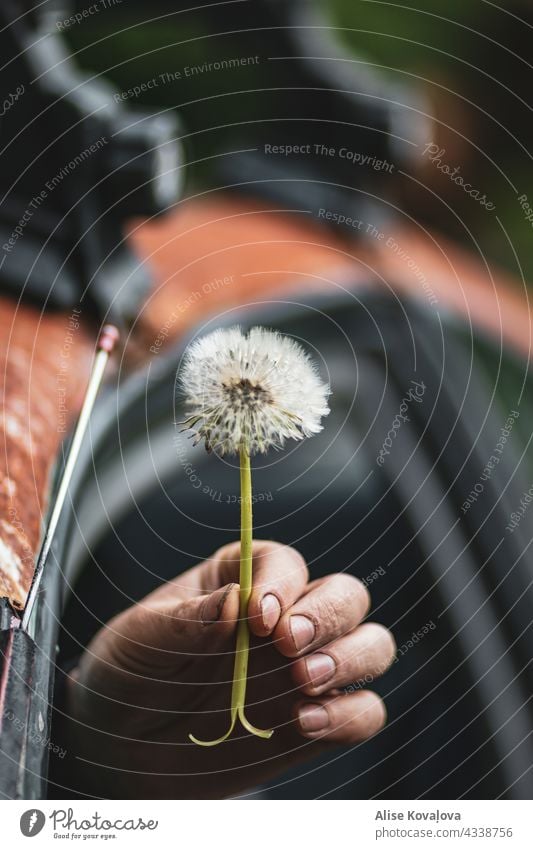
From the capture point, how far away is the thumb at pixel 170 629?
260 mm

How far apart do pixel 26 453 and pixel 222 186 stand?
0.97 ft

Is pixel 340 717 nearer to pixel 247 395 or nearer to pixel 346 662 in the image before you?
pixel 346 662

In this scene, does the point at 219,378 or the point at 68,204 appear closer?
the point at 219,378

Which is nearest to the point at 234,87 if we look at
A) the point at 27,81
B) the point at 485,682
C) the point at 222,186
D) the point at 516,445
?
the point at 222,186

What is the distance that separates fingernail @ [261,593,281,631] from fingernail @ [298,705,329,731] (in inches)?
1.7

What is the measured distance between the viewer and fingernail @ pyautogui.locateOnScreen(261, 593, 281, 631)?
26 centimetres

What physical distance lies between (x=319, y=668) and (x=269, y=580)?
38 mm

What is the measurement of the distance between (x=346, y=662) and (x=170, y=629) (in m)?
0.06

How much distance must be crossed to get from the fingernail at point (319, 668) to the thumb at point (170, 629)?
0.10 ft

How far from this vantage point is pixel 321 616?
277mm

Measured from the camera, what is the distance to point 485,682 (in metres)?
0.41

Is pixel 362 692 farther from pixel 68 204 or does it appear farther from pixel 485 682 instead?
pixel 68 204

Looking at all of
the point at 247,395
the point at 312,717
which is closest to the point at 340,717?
the point at 312,717

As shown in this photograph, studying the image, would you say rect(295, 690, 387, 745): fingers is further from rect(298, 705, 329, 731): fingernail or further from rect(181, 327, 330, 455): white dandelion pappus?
rect(181, 327, 330, 455): white dandelion pappus
